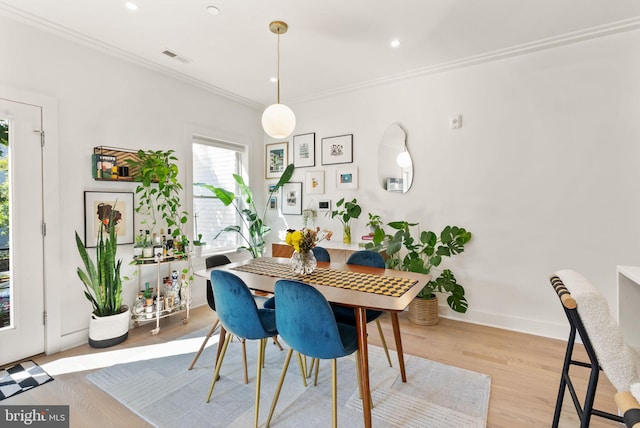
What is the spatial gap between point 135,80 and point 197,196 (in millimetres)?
1453

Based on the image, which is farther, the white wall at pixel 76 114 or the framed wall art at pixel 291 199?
the framed wall art at pixel 291 199

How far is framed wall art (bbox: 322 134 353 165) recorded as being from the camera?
404cm

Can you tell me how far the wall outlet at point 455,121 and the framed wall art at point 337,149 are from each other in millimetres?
1218

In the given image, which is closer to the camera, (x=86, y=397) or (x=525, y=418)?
(x=525, y=418)

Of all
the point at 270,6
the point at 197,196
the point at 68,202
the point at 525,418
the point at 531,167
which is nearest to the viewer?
the point at 525,418

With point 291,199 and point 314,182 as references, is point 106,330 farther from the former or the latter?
point 314,182

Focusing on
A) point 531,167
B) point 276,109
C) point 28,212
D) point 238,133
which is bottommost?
point 28,212

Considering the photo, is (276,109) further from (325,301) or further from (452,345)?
(452,345)

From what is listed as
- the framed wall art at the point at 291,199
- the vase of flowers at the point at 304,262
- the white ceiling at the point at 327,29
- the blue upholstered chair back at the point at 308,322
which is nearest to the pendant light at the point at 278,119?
the white ceiling at the point at 327,29

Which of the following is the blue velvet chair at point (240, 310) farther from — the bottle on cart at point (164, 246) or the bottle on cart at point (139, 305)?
the bottle on cart at point (139, 305)

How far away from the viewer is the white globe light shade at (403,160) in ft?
12.0

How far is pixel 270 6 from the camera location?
92.4 inches

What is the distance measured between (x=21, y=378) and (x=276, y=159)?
11.7ft

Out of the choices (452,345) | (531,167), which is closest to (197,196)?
(452,345)
